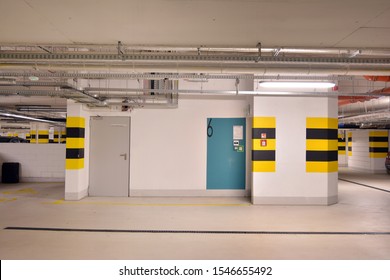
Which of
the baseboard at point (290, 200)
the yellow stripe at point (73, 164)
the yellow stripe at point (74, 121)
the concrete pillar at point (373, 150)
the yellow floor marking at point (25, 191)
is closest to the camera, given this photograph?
the baseboard at point (290, 200)

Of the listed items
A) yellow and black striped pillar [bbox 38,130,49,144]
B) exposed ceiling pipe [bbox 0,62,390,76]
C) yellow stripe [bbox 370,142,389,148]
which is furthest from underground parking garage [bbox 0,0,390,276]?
yellow and black striped pillar [bbox 38,130,49,144]

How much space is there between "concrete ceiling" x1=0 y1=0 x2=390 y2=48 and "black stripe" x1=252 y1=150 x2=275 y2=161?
2.81m

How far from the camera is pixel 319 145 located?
6184 mm

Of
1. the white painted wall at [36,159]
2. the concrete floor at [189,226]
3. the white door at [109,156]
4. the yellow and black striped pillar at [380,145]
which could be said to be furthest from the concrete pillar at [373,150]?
the white painted wall at [36,159]

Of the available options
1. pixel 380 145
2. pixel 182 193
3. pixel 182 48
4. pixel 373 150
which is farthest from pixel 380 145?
pixel 182 48

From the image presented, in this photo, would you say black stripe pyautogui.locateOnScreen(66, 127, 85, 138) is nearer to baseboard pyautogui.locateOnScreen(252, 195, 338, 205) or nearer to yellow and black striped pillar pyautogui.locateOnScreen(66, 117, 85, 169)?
yellow and black striped pillar pyautogui.locateOnScreen(66, 117, 85, 169)

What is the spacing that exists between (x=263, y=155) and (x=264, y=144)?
243 mm

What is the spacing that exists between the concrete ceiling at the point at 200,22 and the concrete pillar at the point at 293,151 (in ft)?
8.10

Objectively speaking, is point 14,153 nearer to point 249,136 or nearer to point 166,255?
point 249,136

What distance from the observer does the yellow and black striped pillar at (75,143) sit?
6.37m

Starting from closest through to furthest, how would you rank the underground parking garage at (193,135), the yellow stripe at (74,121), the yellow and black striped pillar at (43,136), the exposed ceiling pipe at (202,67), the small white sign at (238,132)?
the underground parking garage at (193,135) → the exposed ceiling pipe at (202,67) → the yellow stripe at (74,121) → the small white sign at (238,132) → the yellow and black striped pillar at (43,136)

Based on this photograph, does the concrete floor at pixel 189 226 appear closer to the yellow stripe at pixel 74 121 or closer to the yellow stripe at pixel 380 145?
the yellow stripe at pixel 74 121

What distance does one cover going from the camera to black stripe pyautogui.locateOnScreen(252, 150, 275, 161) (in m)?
6.15

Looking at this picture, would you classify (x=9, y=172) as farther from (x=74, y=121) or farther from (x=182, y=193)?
(x=182, y=193)
